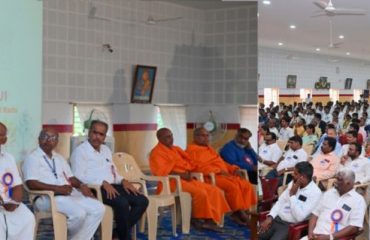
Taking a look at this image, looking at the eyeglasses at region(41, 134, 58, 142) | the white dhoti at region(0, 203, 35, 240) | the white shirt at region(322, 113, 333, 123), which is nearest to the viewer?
the white dhoti at region(0, 203, 35, 240)

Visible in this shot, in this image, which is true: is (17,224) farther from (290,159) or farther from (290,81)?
(290,81)

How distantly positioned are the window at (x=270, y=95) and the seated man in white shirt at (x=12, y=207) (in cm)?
140

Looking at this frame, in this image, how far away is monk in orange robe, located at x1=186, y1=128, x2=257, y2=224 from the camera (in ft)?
9.96

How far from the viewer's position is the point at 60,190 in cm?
306

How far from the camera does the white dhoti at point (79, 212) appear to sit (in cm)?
305

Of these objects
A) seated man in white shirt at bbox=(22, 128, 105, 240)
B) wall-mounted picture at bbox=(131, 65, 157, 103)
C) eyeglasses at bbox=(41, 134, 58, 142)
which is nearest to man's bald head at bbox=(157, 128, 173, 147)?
seated man in white shirt at bbox=(22, 128, 105, 240)

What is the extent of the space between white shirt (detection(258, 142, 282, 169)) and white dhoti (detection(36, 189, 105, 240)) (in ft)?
3.63

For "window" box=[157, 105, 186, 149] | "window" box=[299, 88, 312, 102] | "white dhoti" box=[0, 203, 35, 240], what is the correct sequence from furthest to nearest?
"window" box=[157, 105, 186, 149] < "window" box=[299, 88, 312, 102] < "white dhoti" box=[0, 203, 35, 240]

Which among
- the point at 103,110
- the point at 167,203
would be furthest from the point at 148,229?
the point at 103,110

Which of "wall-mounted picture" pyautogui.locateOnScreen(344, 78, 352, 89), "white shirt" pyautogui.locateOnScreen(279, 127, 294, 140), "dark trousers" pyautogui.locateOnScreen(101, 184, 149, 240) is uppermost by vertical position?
"wall-mounted picture" pyautogui.locateOnScreen(344, 78, 352, 89)

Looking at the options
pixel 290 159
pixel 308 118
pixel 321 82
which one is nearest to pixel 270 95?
pixel 290 159

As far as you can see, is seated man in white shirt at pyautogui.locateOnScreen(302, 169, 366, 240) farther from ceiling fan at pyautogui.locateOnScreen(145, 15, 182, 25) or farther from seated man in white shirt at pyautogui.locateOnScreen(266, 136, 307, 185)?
ceiling fan at pyautogui.locateOnScreen(145, 15, 182, 25)

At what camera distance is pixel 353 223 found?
2.63m

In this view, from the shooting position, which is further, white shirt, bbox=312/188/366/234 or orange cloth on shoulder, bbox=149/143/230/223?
orange cloth on shoulder, bbox=149/143/230/223
